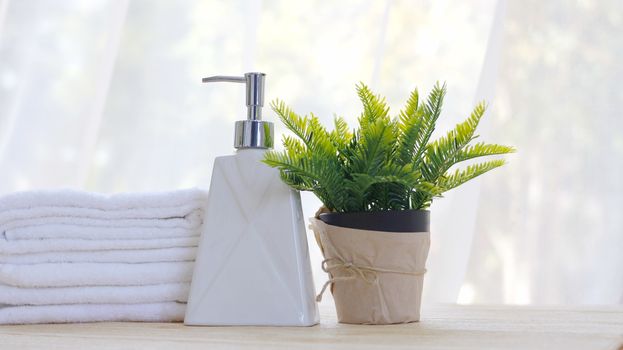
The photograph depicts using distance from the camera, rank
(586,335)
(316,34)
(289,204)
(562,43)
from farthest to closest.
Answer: (316,34) → (562,43) → (289,204) → (586,335)

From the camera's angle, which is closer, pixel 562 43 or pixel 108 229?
pixel 108 229

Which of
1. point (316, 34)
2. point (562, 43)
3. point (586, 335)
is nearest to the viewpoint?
point (586, 335)

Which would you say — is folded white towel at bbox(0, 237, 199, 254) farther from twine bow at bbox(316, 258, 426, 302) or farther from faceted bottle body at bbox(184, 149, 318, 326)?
twine bow at bbox(316, 258, 426, 302)

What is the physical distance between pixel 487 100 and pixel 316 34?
368 mm

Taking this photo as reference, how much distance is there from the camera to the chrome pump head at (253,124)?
0.73 meters

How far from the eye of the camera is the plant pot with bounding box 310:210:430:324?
2.25ft

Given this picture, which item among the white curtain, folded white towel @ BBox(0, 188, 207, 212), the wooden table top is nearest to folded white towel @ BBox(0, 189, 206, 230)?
folded white towel @ BBox(0, 188, 207, 212)

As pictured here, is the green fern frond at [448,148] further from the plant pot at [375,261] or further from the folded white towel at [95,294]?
the folded white towel at [95,294]

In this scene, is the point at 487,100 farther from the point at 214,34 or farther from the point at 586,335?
the point at 586,335

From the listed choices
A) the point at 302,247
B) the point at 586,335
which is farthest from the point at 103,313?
the point at 586,335

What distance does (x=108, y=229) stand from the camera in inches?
29.0

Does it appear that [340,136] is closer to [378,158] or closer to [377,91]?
[378,158]

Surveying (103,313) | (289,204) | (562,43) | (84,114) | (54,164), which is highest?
(562,43)

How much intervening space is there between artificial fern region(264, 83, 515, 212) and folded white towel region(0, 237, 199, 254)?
0.14m
